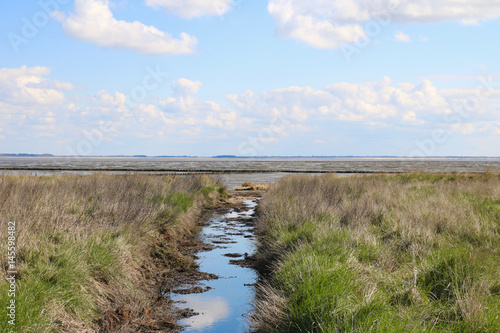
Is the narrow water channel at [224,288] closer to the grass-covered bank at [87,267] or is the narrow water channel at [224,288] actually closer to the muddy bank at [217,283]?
the muddy bank at [217,283]

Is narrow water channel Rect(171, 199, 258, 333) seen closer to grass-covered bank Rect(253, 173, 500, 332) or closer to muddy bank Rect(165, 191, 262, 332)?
muddy bank Rect(165, 191, 262, 332)

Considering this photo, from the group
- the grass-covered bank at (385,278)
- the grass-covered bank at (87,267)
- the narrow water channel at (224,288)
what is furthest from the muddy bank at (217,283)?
the grass-covered bank at (385,278)

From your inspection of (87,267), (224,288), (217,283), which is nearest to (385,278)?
(224,288)

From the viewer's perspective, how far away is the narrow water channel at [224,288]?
22.2 ft

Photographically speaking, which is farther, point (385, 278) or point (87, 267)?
point (87, 267)

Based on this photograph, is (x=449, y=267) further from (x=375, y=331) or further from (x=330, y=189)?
(x=330, y=189)

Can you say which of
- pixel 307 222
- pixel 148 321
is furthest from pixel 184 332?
pixel 307 222

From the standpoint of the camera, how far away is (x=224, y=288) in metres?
8.62

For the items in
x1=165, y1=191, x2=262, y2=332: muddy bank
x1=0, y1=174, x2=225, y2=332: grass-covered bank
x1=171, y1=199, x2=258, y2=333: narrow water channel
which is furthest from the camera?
x1=165, y1=191, x2=262, y2=332: muddy bank

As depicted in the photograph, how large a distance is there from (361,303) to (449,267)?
2.15m

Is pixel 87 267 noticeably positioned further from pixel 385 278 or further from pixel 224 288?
pixel 385 278

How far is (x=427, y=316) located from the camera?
5035mm

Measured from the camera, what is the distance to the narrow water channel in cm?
677

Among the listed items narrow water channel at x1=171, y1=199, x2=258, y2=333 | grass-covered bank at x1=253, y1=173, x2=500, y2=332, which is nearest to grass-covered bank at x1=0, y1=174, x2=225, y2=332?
narrow water channel at x1=171, y1=199, x2=258, y2=333
